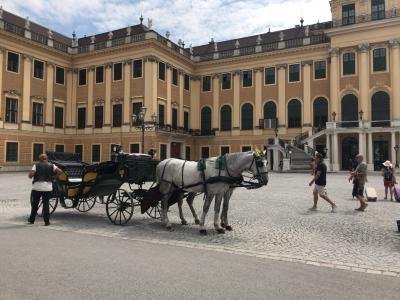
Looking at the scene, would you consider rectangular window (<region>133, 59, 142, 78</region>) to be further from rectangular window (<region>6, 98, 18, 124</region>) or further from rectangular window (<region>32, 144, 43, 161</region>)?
rectangular window (<region>32, 144, 43, 161</region>)

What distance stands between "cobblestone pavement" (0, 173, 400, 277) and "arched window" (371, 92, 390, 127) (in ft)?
91.4

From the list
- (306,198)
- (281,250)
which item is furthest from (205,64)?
(281,250)

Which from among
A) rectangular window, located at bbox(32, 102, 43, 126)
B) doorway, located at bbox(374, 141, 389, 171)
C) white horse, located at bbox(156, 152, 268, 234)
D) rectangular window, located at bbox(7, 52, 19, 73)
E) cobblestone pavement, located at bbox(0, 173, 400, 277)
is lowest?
cobblestone pavement, located at bbox(0, 173, 400, 277)

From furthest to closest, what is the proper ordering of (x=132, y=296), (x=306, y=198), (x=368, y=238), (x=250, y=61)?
(x=250, y=61) < (x=306, y=198) < (x=368, y=238) < (x=132, y=296)

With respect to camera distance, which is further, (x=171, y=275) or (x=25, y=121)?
(x=25, y=121)

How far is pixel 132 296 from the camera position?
4.53 m

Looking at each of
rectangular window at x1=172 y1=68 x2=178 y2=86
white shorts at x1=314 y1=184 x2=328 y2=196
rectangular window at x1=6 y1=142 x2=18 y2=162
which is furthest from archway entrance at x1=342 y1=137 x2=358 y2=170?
rectangular window at x1=6 y1=142 x2=18 y2=162

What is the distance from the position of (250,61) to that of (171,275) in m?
42.5

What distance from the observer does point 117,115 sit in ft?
140

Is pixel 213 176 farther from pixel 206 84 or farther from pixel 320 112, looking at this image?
pixel 206 84

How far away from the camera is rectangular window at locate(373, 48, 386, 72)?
127 ft

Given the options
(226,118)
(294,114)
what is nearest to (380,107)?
(294,114)

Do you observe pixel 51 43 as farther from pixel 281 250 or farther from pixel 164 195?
pixel 281 250

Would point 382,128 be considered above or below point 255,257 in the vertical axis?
above
